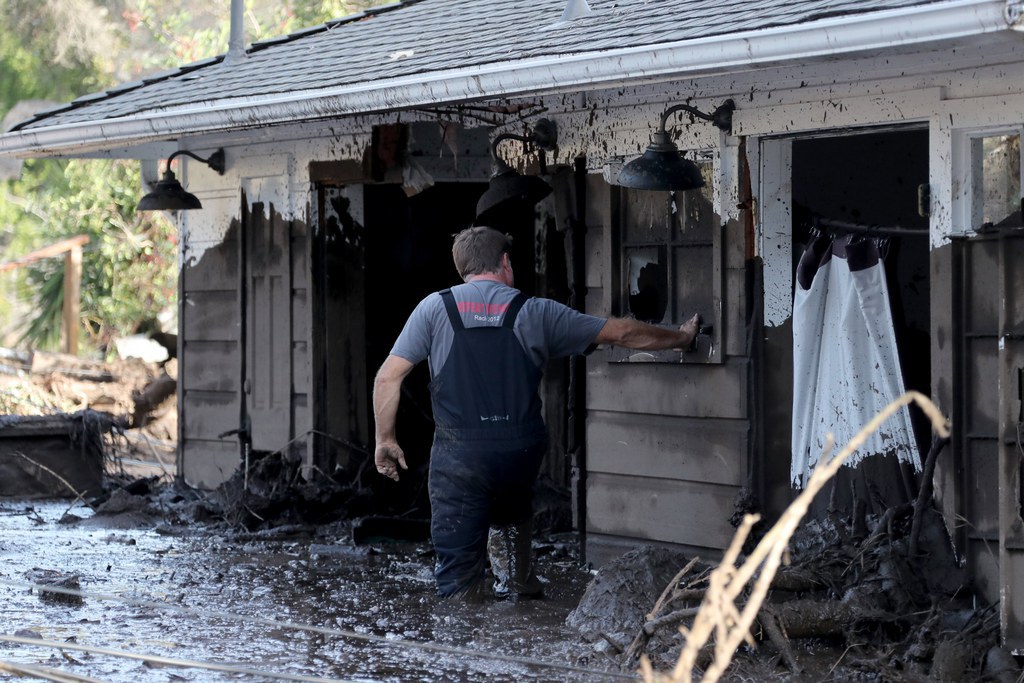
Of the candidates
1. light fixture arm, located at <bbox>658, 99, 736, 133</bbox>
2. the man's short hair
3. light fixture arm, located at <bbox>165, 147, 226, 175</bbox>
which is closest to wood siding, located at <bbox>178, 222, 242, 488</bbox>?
light fixture arm, located at <bbox>165, 147, 226, 175</bbox>

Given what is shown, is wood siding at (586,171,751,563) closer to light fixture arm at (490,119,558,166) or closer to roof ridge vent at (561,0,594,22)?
light fixture arm at (490,119,558,166)

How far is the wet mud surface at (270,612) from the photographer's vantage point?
5.96 meters

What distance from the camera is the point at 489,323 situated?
6777mm

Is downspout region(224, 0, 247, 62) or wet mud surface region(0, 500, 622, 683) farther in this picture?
downspout region(224, 0, 247, 62)

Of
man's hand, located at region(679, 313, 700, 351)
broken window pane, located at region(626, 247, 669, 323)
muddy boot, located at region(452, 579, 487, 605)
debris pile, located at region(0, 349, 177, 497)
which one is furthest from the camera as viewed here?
debris pile, located at region(0, 349, 177, 497)

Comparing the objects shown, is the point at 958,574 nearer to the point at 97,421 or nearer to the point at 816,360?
the point at 816,360

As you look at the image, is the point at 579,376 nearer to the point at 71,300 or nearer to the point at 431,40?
the point at 431,40

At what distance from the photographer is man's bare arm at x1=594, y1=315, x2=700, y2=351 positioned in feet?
22.2

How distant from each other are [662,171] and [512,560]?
221cm

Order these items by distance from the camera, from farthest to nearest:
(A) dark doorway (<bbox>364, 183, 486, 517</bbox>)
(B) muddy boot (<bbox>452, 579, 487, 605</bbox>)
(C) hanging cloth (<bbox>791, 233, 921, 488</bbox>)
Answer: (A) dark doorway (<bbox>364, 183, 486, 517</bbox>), (B) muddy boot (<bbox>452, 579, 487, 605</bbox>), (C) hanging cloth (<bbox>791, 233, 921, 488</bbox>)

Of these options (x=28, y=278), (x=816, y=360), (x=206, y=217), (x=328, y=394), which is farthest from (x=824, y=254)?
(x=28, y=278)

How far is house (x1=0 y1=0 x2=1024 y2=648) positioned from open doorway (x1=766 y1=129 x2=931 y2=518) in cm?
2

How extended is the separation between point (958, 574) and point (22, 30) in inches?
1070

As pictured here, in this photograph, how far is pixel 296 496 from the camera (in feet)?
34.0
